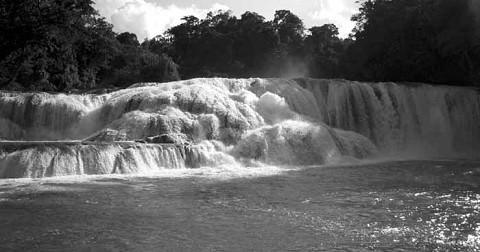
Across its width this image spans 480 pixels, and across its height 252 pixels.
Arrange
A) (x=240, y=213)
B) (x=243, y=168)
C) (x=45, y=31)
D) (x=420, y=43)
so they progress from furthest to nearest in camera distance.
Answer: (x=420, y=43)
(x=45, y=31)
(x=243, y=168)
(x=240, y=213)

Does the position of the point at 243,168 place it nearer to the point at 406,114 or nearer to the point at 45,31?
the point at 45,31

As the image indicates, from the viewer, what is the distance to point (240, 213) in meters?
9.45

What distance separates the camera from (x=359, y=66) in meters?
37.8

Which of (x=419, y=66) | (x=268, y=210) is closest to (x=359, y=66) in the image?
(x=419, y=66)

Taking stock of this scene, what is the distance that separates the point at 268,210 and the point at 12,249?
14.5 feet

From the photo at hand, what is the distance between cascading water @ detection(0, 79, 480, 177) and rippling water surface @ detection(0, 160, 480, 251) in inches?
50.0

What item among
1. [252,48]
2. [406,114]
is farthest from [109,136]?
[252,48]

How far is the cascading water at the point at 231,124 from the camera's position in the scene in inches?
587

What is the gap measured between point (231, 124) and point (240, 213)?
10.5 metres

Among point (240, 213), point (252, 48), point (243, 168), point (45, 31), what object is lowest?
point (240, 213)

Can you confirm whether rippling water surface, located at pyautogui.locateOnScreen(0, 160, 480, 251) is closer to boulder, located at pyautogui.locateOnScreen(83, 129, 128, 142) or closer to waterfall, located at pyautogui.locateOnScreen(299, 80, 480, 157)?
boulder, located at pyautogui.locateOnScreen(83, 129, 128, 142)

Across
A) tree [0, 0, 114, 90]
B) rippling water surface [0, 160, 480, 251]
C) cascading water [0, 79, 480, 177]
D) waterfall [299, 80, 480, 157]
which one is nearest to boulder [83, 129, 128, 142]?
cascading water [0, 79, 480, 177]

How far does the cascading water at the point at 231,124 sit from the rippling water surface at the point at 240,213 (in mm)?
1269

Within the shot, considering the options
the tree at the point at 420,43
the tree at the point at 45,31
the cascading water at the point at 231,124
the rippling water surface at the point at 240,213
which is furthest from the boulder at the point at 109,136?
the tree at the point at 420,43
